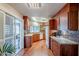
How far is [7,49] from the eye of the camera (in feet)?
7.11

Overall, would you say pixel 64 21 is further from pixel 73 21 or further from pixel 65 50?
pixel 65 50

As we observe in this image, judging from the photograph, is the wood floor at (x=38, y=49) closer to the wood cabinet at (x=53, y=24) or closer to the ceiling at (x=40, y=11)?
the wood cabinet at (x=53, y=24)

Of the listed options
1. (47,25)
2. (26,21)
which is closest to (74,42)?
(47,25)

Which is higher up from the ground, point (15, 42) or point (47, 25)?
point (47, 25)

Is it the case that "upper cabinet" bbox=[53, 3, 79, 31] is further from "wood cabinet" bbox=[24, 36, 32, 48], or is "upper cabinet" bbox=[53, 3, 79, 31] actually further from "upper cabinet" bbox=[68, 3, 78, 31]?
"wood cabinet" bbox=[24, 36, 32, 48]

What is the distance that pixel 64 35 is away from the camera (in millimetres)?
2506

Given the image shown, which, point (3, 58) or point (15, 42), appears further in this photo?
point (15, 42)

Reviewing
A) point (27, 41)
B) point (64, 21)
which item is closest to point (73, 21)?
point (64, 21)

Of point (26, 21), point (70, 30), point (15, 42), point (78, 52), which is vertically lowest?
point (78, 52)

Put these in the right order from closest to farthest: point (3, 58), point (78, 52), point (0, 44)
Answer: point (3, 58) < point (0, 44) < point (78, 52)

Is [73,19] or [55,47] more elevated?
[73,19]

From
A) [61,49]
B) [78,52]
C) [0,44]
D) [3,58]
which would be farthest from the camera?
[61,49]

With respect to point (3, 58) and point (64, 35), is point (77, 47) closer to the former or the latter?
point (64, 35)

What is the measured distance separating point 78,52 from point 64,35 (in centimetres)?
46
